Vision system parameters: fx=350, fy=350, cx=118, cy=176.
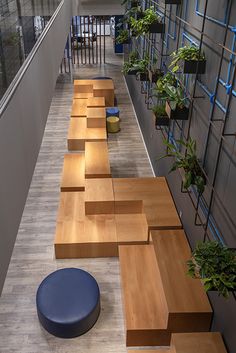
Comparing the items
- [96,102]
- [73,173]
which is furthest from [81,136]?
[96,102]

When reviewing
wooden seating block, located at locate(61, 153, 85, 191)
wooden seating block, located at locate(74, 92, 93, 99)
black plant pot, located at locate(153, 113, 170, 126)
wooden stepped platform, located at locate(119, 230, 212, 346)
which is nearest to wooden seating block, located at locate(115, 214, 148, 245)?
wooden stepped platform, located at locate(119, 230, 212, 346)

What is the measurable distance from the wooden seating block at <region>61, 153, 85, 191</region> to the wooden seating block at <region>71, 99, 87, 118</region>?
2709 millimetres

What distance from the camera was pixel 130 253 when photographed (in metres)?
5.29

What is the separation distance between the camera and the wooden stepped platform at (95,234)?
Answer: 562 centimetres

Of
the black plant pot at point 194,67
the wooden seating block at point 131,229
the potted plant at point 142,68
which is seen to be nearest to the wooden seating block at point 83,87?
the potted plant at point 142,68

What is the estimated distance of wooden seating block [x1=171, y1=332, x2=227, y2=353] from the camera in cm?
361

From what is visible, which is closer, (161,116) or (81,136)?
(161,116)

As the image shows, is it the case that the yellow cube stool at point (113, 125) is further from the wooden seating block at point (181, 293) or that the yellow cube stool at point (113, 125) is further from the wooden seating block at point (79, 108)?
the wooden seating block at point (181, 293)

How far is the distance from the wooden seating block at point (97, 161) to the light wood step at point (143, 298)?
225cm

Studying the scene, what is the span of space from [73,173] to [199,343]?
14.8ft

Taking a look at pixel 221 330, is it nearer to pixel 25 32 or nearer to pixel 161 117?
pixel 161 117

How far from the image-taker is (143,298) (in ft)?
15.1

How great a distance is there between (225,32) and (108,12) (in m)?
9.90

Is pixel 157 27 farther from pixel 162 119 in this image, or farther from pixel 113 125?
pixel 113 125
